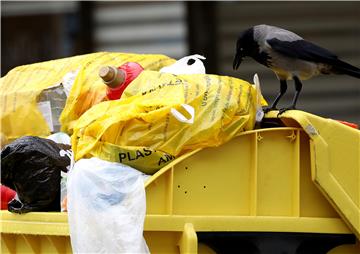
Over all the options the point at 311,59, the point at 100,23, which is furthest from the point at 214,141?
the point at 100,23

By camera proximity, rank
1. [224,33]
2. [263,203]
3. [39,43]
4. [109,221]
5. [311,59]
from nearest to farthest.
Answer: [109,221], [263,203], [311,59], [224,33], [39,43]

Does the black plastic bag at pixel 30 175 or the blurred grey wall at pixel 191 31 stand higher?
the black plastic bag at pixel 30 175

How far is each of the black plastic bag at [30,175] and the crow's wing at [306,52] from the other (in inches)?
47.5

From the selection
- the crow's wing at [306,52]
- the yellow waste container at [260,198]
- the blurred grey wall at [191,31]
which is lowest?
the blurred grey wall at [191,31]

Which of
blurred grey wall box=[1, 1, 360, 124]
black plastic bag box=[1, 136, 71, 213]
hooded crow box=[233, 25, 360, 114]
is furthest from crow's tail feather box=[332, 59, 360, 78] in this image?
blurred grey wall box=[1, 1, 360, 124]

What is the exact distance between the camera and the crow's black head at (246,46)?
12.8ft

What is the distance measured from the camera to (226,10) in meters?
8.80

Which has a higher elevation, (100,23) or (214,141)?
(214,141)

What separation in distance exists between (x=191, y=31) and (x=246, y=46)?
15.7 ft

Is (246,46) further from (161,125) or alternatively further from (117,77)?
(161,125)

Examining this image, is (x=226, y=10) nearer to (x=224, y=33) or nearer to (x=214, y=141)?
(x=224, y=33)

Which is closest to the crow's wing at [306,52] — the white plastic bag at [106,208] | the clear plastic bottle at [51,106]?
the white plastic bag at [106,208]

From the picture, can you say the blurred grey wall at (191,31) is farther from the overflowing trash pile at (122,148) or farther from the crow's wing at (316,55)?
the overflowing trash pile at (122,148)

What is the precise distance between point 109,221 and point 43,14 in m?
6.97
